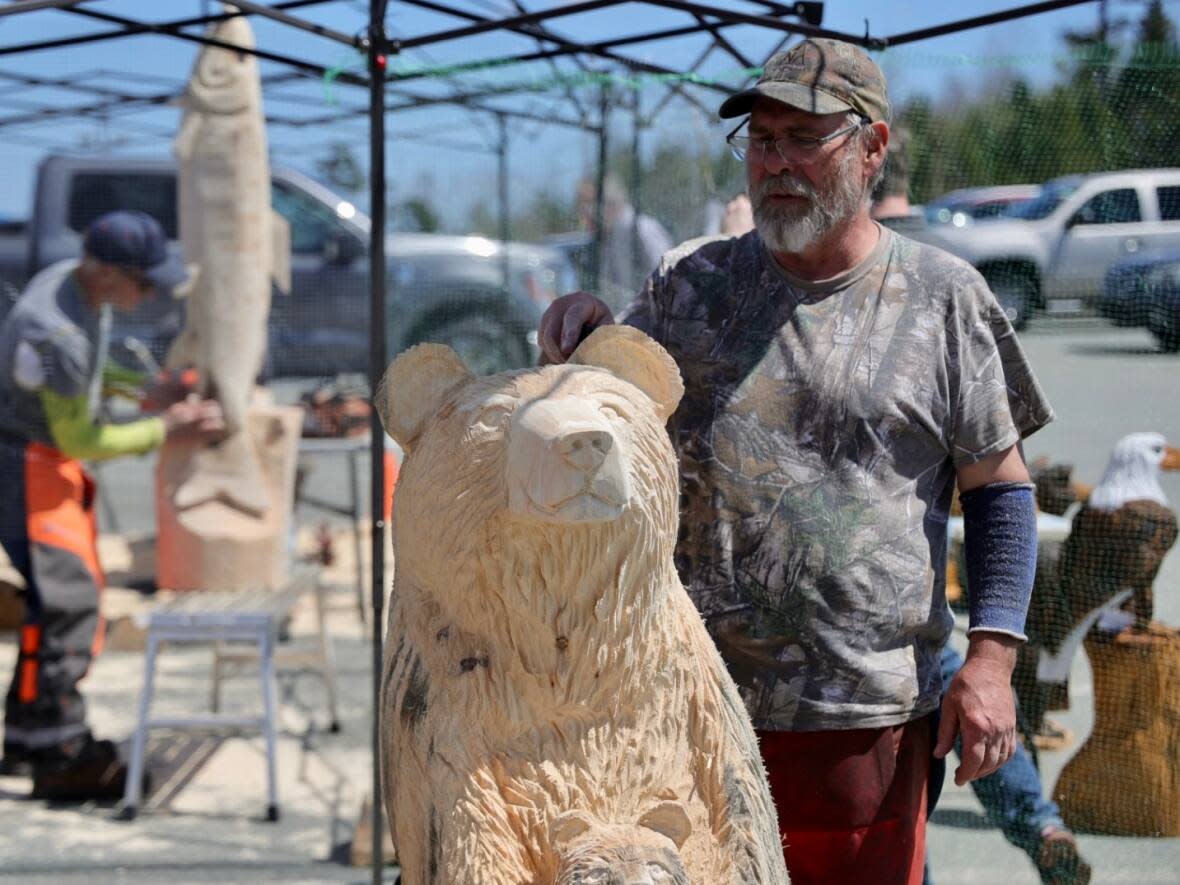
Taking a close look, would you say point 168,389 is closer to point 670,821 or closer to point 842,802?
point 842,802

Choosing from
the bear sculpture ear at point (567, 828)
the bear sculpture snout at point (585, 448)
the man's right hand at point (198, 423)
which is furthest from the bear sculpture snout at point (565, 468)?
the man's right hand at point (198, 423)

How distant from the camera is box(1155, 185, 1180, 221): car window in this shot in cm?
345

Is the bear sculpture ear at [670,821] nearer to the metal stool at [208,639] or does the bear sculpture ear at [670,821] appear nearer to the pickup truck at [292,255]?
the metal stool at [208,639]

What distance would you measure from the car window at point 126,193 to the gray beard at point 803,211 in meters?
8.08

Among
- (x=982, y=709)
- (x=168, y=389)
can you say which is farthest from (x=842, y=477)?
(x=168, y=389)

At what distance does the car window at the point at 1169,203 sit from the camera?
11.3 feet

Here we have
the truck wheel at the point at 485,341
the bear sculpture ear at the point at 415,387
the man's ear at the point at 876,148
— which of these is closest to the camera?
the bear sculpture ear at the point at 415,387

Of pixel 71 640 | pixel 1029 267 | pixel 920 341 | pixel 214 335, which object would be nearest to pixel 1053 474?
pixel 1029 267

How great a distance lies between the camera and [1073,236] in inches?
150

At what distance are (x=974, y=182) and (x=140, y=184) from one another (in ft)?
23.3

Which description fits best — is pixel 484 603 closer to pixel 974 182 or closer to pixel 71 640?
pixel 974 182

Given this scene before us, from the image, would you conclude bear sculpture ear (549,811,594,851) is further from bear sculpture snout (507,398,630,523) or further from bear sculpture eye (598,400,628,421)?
bear sculpture eye (598,400,628,421)

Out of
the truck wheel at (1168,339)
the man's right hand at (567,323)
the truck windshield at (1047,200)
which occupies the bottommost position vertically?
the man's right hand at (567,323)

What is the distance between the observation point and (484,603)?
1495mm
